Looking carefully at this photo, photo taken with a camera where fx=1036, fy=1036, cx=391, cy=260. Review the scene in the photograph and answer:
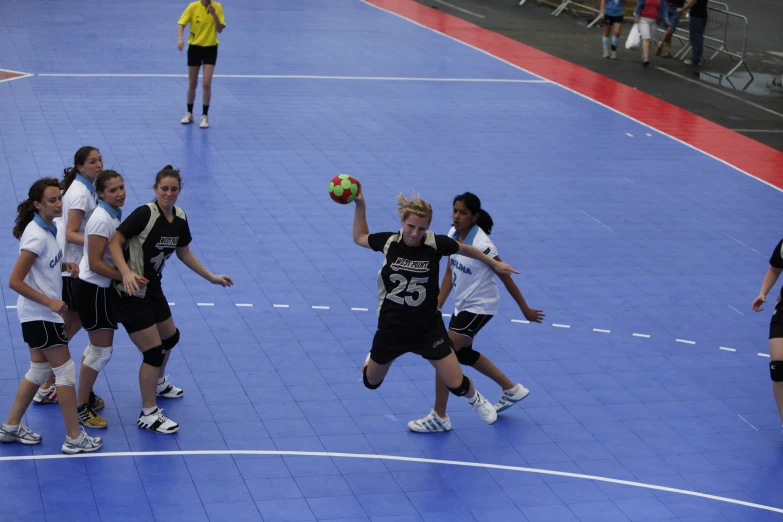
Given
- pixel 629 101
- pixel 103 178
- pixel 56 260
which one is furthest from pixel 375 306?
pixel 629 101

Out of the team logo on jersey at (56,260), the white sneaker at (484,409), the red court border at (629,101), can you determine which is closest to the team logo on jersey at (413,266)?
the white sneaker at (484,409)

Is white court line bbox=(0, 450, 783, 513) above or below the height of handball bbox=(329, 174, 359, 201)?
below

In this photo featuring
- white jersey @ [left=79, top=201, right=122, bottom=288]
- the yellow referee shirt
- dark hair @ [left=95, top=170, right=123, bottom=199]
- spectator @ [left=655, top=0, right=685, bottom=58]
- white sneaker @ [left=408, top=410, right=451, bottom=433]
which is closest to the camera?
white jersey @ [left=79, top=201, right=122, bottom=288]

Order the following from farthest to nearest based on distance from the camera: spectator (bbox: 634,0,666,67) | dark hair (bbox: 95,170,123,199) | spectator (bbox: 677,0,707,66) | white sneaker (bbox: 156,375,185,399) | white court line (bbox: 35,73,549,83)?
spectator (bbox: 677,0,707,66)
spectator (bbox: 634,0,666,67)
white court line (bbox: 35,73,549,83)
white sneaker (bbox: 156,375,185,399)
dark hair (bbox: 95,170,123,199)

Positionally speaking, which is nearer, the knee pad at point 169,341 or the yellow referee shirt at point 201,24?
the knee pad at point 169,341

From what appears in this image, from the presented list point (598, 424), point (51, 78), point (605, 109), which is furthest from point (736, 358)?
point (51, 78)

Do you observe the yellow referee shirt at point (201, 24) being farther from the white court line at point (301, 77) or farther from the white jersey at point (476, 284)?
the white jersey at point (476, 284)

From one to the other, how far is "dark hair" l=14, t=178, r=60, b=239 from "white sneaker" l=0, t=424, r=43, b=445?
4.53 ft

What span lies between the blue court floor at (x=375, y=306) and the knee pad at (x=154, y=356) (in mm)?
585

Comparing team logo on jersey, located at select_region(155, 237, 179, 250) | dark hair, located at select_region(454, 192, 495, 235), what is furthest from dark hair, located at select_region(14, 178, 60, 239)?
dark hair, located at select_region(454, 192, 495, 235)

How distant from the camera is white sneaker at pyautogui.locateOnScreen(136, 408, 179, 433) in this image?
7629mm

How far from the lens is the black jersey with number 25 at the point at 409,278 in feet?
23.7

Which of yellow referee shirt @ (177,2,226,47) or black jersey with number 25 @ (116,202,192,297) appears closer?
black jersey with number 25 @ (116,202,192,297)

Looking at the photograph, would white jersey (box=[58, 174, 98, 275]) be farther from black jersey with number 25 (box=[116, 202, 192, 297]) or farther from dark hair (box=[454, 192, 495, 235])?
dark hair (box=[454, 192, 495, 235])
